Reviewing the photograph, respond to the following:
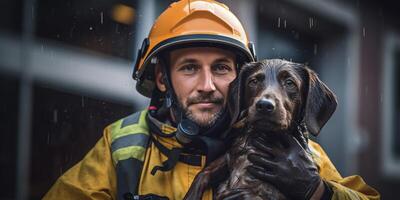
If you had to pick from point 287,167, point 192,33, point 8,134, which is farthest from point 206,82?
point 8,134

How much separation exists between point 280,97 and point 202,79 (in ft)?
2.16

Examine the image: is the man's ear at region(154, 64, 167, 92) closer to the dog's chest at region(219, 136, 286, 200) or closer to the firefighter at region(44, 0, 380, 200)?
the firefighter at region(44, 0, 380, 200)

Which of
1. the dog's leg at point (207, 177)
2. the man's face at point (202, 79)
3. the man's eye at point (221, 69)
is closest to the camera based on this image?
the dog's leg at point (207, 177)

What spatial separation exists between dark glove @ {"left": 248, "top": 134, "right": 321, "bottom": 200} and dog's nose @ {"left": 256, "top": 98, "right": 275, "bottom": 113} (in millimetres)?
214

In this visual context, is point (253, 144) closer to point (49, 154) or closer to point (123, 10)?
point (49, 154)

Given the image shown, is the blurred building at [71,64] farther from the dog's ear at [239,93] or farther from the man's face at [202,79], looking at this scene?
the dog's ear at [239,93]

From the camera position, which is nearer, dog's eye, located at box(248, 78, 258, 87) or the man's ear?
dog's eye, located at box(248, 78, 258, 87)

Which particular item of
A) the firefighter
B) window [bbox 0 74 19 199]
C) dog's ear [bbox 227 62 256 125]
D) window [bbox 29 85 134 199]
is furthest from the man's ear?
window [bbox 0 74 19 199]

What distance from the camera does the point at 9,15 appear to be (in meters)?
6.40

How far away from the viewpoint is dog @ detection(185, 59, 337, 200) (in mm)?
3389

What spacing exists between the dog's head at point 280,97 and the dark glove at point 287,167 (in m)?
0.10

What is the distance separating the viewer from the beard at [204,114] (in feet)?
12.7

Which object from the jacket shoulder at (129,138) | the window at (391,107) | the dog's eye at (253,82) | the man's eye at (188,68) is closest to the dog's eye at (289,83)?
the dog's eye at (253,82)

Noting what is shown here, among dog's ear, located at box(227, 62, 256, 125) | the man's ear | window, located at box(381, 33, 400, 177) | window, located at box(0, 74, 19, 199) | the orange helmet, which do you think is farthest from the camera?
window, located at box(381, 33, 400, 177)
